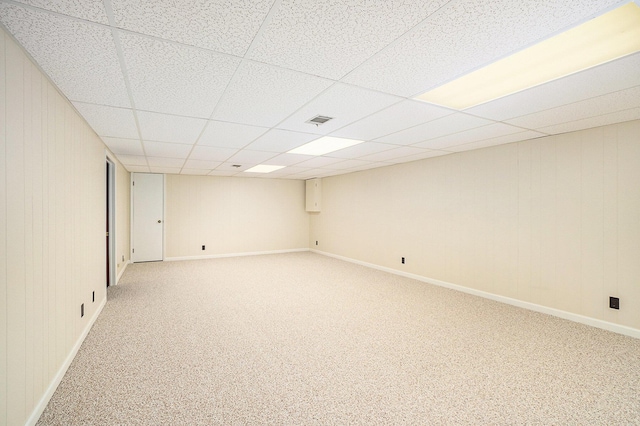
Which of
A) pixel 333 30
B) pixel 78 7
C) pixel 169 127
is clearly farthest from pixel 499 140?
pixel 78 7

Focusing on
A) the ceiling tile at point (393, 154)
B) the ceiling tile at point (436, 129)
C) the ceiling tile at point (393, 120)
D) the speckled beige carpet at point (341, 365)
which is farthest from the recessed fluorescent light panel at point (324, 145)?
the speckled beige carpet at point (341, 365)

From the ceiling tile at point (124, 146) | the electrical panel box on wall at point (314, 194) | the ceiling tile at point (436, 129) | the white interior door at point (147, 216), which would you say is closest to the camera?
the ceiling tile at point (436, 129)

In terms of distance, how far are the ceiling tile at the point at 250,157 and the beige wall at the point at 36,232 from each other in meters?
2.06

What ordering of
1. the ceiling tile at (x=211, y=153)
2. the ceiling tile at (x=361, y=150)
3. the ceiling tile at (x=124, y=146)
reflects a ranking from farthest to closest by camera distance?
the ceiling tile at (x=211, y=153) → the ceiling tile at (x=361, y=150) → the ceiling tile at (x=124, y=146)

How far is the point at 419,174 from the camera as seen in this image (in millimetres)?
5336

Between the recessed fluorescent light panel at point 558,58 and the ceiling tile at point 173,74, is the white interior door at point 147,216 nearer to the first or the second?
the ceiling tile at point 173,74

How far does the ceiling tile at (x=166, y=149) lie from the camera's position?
13.0ft

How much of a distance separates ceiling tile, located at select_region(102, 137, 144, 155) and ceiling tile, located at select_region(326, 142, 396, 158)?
269 cm

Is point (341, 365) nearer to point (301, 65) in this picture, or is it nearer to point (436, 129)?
point (301, 65)

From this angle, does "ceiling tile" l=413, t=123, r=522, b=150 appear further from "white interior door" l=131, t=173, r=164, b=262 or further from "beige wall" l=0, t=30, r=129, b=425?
"white interior door" l=131, t=173, r=164, b=262

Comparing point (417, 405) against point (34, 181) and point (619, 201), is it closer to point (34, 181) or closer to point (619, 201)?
point (34, 181)

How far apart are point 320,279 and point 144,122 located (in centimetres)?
365

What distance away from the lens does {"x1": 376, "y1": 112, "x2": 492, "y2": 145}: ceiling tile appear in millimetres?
2922

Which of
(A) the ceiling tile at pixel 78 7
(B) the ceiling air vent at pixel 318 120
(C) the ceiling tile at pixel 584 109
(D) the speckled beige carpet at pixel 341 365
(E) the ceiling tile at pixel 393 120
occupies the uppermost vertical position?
(B) the ceiling air vent at pixel 318 120
